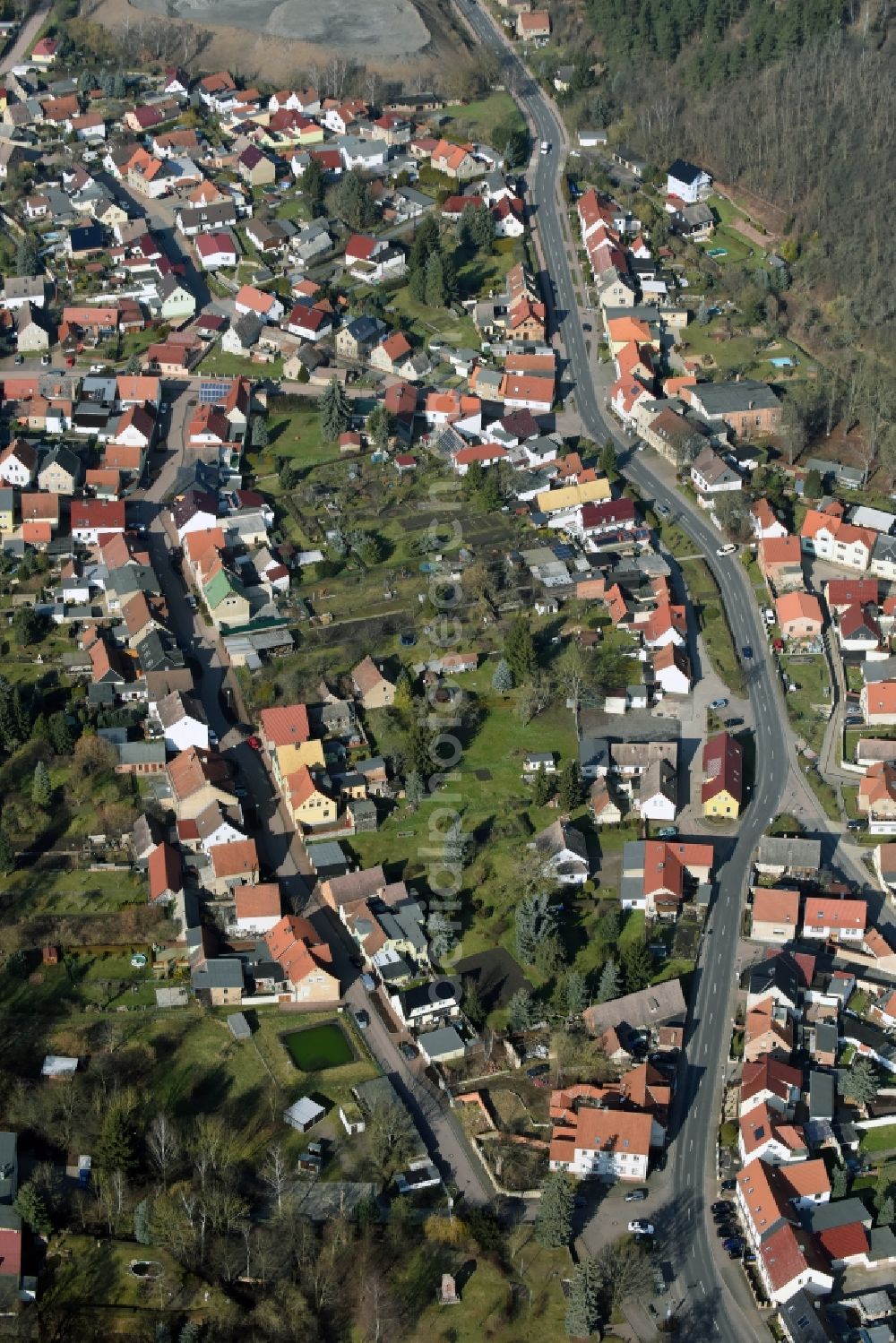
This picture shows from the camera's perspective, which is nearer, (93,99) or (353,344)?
(353,344)

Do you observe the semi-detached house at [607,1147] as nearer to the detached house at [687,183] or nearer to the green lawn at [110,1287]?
the green lawn at [110,1287]

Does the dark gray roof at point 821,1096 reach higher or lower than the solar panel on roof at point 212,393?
higher

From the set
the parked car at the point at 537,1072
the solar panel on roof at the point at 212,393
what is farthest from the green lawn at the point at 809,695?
the solar panel on roof at the point at 212,393

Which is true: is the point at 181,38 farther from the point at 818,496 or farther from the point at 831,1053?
the point at 831,1053

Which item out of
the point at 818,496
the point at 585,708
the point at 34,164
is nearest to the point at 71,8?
the point at 34,164

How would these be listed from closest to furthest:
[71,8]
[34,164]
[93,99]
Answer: [34,164]
[93,99]
[71,8]

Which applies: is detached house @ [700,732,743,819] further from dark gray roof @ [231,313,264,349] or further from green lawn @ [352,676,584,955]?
dark gray roof @ [231,313,264,349]
